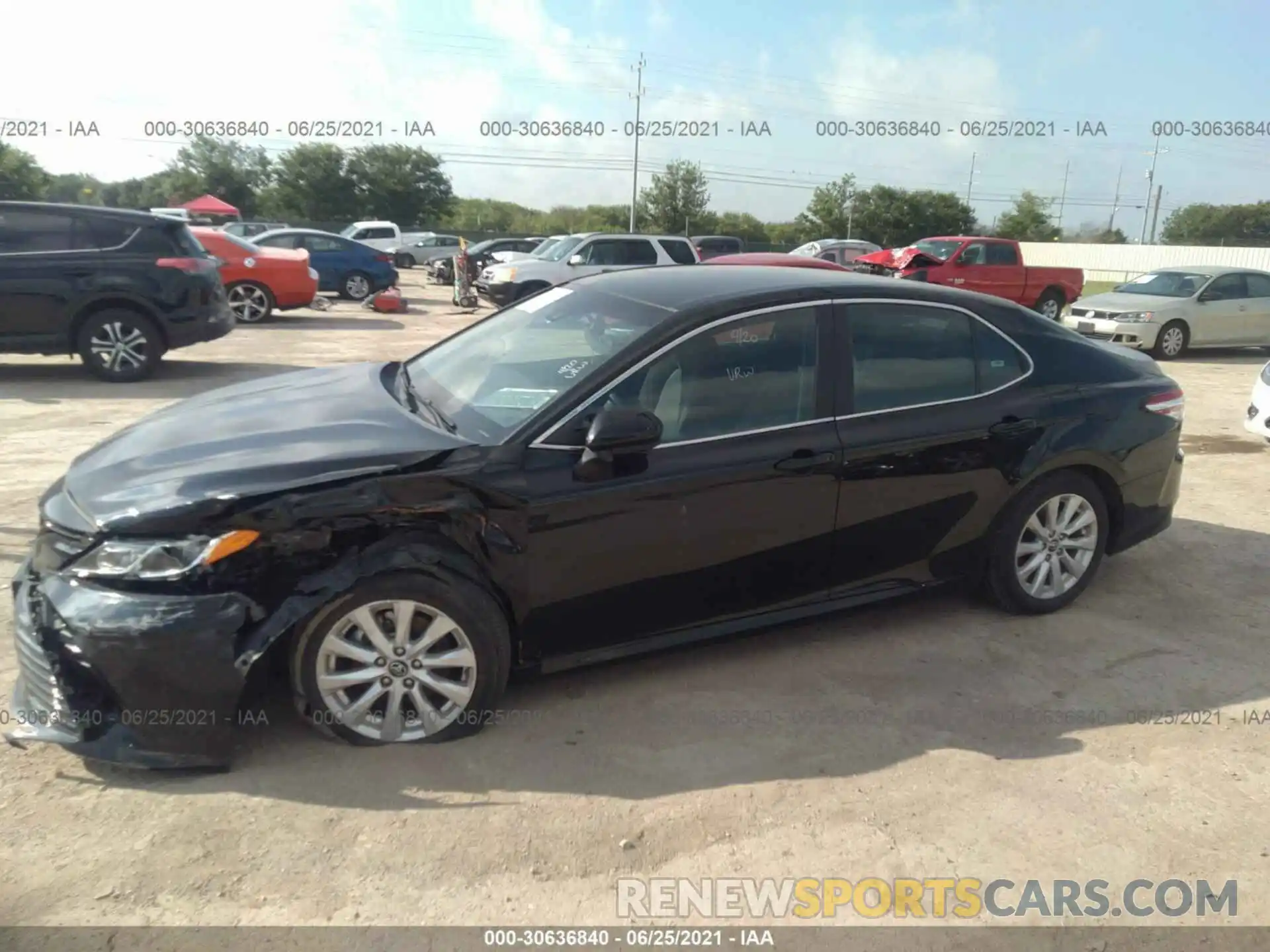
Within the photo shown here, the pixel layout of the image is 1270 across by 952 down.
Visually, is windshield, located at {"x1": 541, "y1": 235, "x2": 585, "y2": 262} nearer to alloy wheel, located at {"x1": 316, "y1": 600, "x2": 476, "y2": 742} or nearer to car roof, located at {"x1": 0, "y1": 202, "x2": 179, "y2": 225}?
car roof, located at {"x1": 0, "y1": 202, "x2": 179, "y2": 225}

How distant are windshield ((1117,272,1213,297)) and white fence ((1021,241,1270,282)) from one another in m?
28.1

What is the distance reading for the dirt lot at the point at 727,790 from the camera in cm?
268

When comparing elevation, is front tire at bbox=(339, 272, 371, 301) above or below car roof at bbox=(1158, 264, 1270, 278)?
below

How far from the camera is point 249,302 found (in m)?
15.3

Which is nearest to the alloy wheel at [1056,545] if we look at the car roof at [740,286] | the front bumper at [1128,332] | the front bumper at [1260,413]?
the car roof at [740,286]

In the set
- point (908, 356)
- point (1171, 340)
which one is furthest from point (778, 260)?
point (908, 356)

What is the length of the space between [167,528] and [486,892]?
151 cm

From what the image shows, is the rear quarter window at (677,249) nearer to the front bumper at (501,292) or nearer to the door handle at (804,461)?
the front bumper at (501,292)

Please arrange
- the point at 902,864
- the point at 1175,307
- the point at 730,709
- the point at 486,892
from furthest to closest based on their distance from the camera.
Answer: the point at 1175,307 < the point at 730,709 < the point at 902,864 < the point at 486,892

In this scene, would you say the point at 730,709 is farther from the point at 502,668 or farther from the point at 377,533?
the point at 377,533

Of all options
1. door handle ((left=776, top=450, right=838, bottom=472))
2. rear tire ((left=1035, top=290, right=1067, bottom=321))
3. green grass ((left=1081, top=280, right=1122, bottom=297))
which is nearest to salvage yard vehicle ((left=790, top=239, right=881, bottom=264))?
rear tire ((left=1035, top=290, right=1067, bottom=321))

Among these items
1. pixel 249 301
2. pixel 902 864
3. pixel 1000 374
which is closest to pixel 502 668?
pixel 902 864

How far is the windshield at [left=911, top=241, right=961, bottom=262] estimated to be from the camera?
1814 cm

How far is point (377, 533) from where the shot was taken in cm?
317
